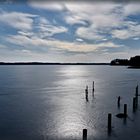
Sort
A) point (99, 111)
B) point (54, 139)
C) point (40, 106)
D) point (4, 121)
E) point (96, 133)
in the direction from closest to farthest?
point (54, 139), point (96, 133), point (4, 121), point (99, 111), point (40, 106)

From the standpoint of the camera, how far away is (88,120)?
24.4 m

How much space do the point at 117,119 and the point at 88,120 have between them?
342cm

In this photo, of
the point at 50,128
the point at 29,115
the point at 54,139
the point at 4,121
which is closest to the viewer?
the point at 54,139

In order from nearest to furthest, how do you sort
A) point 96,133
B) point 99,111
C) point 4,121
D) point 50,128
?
point 96,133 < point 50,128 < point 4,121 < point 99,111

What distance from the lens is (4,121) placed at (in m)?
23.6

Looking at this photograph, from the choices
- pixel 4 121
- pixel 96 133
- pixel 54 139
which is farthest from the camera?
pixel 4 121

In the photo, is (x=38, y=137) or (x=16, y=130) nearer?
(x=38, y=137)

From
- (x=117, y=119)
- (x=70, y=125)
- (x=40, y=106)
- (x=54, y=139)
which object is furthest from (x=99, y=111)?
(x=54, y=139)

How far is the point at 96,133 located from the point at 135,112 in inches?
393

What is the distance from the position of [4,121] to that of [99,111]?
41.4 feet

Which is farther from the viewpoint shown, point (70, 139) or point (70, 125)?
point (70, 125)

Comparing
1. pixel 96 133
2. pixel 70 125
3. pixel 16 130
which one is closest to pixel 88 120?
pixel 70 125

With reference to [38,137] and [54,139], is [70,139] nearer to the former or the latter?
[54,139]

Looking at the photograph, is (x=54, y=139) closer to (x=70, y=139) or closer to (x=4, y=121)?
(x=70, y=139)
